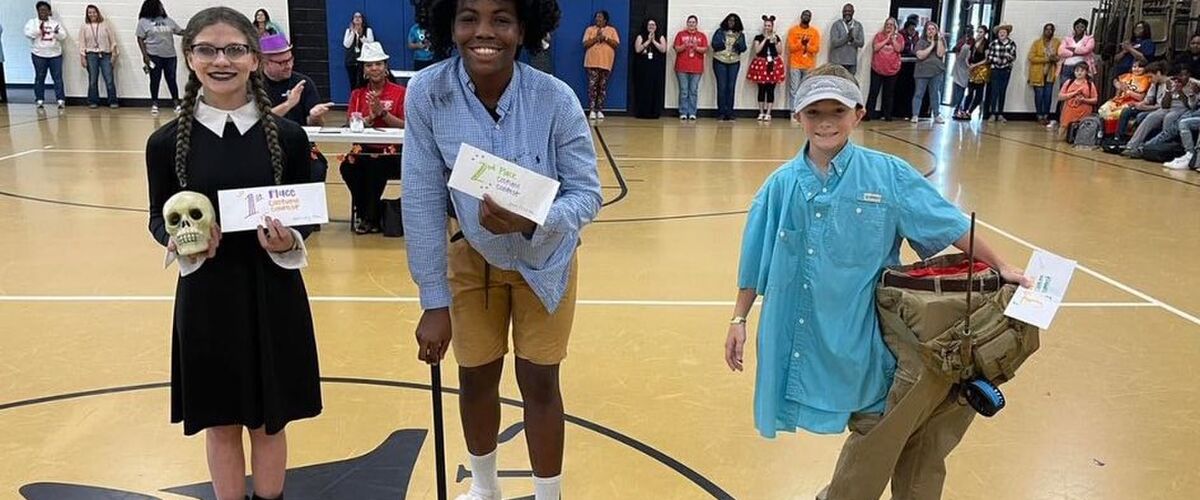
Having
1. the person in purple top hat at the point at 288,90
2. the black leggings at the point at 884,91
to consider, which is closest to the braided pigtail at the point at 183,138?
the person in purple top hat at the point at 288,90

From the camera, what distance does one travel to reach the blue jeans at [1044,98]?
15578 millimetres

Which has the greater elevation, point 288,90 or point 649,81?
point 288,90

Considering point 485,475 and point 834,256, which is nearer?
point 834,256

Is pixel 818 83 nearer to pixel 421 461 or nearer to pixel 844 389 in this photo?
pixel 844 389

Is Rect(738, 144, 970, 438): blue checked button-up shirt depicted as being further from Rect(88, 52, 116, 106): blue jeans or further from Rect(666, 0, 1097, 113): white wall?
Rect(88, 52, 116, 106): blue jeans

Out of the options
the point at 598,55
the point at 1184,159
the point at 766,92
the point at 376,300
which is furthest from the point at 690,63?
the point at 376,300

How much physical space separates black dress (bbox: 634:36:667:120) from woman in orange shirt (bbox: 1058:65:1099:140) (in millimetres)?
6373

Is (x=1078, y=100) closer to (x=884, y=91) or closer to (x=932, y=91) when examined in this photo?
(x=932, y=91)

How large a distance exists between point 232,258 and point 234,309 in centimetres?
13

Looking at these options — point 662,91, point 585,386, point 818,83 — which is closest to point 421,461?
point 585,386

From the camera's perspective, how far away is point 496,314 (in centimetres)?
225

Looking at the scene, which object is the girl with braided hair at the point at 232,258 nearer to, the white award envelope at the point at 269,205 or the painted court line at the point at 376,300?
the white award envelope at the point at 269,205

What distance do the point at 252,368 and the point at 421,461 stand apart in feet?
2.73

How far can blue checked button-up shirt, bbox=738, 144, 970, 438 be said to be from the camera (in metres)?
2.11
